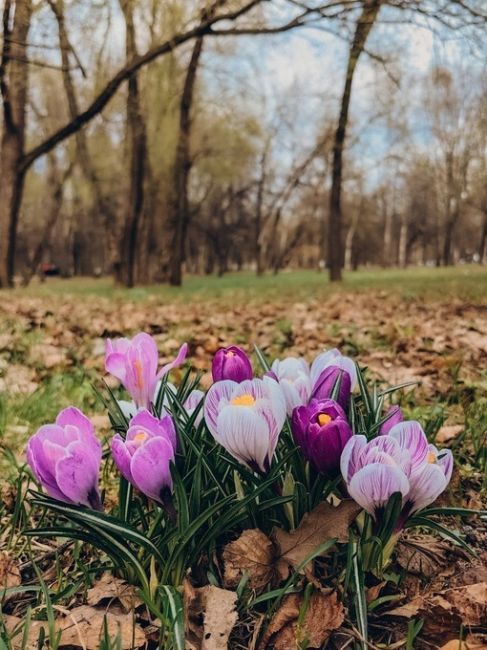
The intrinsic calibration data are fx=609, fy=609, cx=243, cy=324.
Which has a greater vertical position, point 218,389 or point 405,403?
point 218,389

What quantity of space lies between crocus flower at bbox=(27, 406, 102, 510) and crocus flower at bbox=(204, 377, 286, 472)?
0.81ft

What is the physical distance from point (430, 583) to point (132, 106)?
55.7ft

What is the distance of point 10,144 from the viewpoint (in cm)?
1493

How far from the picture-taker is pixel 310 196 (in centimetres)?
4838

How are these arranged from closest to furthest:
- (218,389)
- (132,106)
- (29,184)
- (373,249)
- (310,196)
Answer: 1. (218,389)
2. (132,106)
3. (29,184)
4. (310,196)
5. (373,249)

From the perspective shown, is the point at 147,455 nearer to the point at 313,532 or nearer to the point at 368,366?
the point at 313,532

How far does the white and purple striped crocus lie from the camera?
110 cm

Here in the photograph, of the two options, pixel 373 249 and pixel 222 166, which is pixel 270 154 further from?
pixel 373 249

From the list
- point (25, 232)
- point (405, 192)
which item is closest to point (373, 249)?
point (405, 192)

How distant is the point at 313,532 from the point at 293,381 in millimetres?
354

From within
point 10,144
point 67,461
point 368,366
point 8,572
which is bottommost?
point 8,572

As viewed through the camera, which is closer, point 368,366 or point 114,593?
point 114,593

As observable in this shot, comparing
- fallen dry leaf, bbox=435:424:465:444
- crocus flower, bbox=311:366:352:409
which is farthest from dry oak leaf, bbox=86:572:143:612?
fallen dry leaf, bbox=435:424:465:444

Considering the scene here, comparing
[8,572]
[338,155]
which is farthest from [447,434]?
[338,155]
